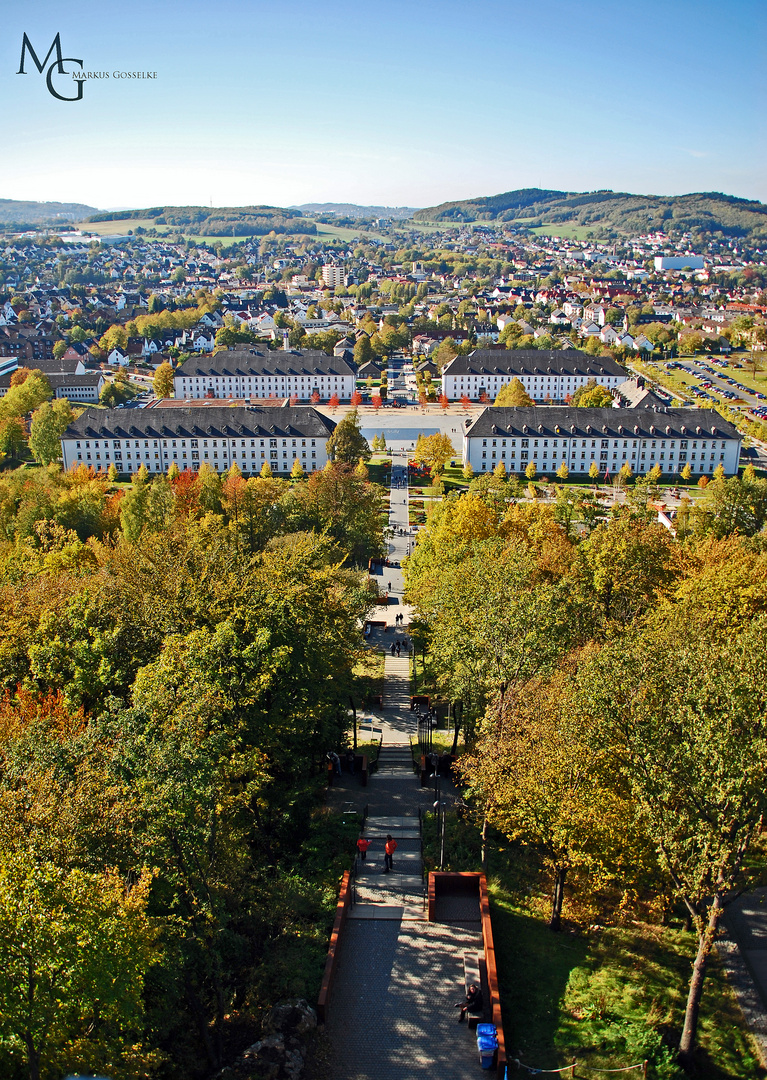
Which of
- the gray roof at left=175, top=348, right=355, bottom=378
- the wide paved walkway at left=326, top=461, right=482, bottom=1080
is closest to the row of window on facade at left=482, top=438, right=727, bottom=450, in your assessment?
the gray roof at left=175, top=348, right=355, bottom=378

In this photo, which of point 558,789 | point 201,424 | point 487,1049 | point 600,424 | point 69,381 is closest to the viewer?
point 487,1049

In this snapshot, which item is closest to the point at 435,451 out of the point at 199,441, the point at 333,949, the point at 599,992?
the point at 199,441

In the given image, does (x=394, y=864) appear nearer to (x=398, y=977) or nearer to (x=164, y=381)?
(x=398, y=977)

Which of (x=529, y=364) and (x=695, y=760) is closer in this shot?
(x=695, y=760)

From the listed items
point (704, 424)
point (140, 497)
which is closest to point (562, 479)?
point (704, 424)

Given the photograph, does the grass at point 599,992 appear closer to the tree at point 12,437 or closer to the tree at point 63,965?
the tree at point 63,965

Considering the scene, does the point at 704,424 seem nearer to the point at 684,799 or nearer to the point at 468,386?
the point at 468,386

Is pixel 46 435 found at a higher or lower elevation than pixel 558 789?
higher
